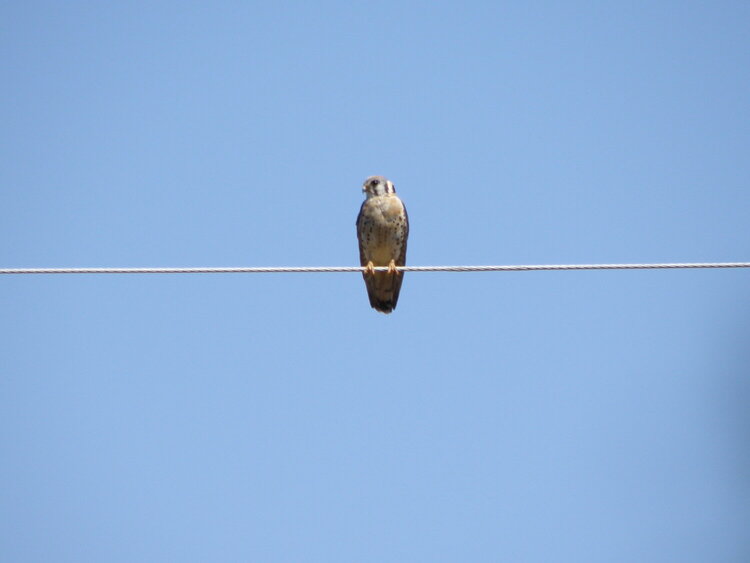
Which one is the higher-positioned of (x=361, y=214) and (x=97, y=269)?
(x=361, y=214)

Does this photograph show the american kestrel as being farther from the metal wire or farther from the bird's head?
the metal wire

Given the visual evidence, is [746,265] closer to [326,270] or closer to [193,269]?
[326,270]

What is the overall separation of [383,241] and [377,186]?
68cm

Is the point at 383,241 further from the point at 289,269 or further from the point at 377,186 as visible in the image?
the point at 289,269

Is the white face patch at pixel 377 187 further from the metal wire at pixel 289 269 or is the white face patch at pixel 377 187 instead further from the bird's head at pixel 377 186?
the metal wire at pixel 289 269

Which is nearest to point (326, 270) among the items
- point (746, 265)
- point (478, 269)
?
point (478, 269)

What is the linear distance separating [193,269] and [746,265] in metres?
3.81

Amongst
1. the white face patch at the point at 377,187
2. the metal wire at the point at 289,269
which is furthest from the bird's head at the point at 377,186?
the metal wire at the point at 289,269

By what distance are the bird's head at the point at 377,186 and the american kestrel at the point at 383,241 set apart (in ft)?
0.12

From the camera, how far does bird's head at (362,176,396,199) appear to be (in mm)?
11289

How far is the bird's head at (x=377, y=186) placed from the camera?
37.0ft

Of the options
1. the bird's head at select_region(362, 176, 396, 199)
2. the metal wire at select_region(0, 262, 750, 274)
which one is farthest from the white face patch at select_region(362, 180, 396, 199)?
the metal wire at select_region(0, 262, 750, 274)

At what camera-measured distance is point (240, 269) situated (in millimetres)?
7133

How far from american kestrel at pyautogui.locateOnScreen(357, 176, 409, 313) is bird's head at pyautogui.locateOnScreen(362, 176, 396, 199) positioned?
0.04 metres
